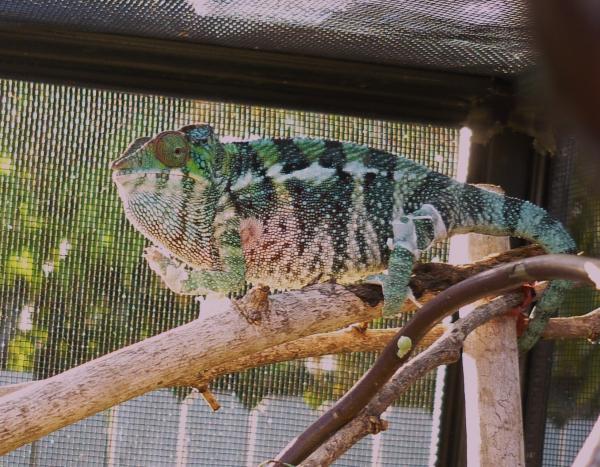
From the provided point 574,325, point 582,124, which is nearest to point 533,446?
point 574,325

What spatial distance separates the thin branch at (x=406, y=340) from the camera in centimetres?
137

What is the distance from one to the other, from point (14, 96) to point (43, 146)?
0.15 meters

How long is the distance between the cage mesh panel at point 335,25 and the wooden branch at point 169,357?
0.64m

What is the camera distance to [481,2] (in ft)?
5.62

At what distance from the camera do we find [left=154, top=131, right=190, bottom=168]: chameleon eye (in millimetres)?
1722

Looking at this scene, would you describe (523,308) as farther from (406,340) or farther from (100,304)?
(100,304)

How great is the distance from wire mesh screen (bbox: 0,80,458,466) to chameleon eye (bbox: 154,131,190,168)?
49 cm

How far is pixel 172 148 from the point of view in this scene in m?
1.73

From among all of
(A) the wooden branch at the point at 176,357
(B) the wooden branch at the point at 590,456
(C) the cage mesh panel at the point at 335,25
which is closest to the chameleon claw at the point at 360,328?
(A) the wooden branch at the point at 176,357

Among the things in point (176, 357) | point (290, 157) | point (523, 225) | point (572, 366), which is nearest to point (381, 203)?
point (290, 157)

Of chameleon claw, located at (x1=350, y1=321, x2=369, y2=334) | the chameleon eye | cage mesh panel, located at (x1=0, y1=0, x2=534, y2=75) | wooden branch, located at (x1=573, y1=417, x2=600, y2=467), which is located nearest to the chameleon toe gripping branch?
the chameleon eye

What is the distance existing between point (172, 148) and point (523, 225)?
31.9 inches

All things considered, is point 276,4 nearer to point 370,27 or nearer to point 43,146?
point 370,27

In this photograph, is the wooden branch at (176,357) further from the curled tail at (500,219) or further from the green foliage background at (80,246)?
the green foliage background at (80,246)
